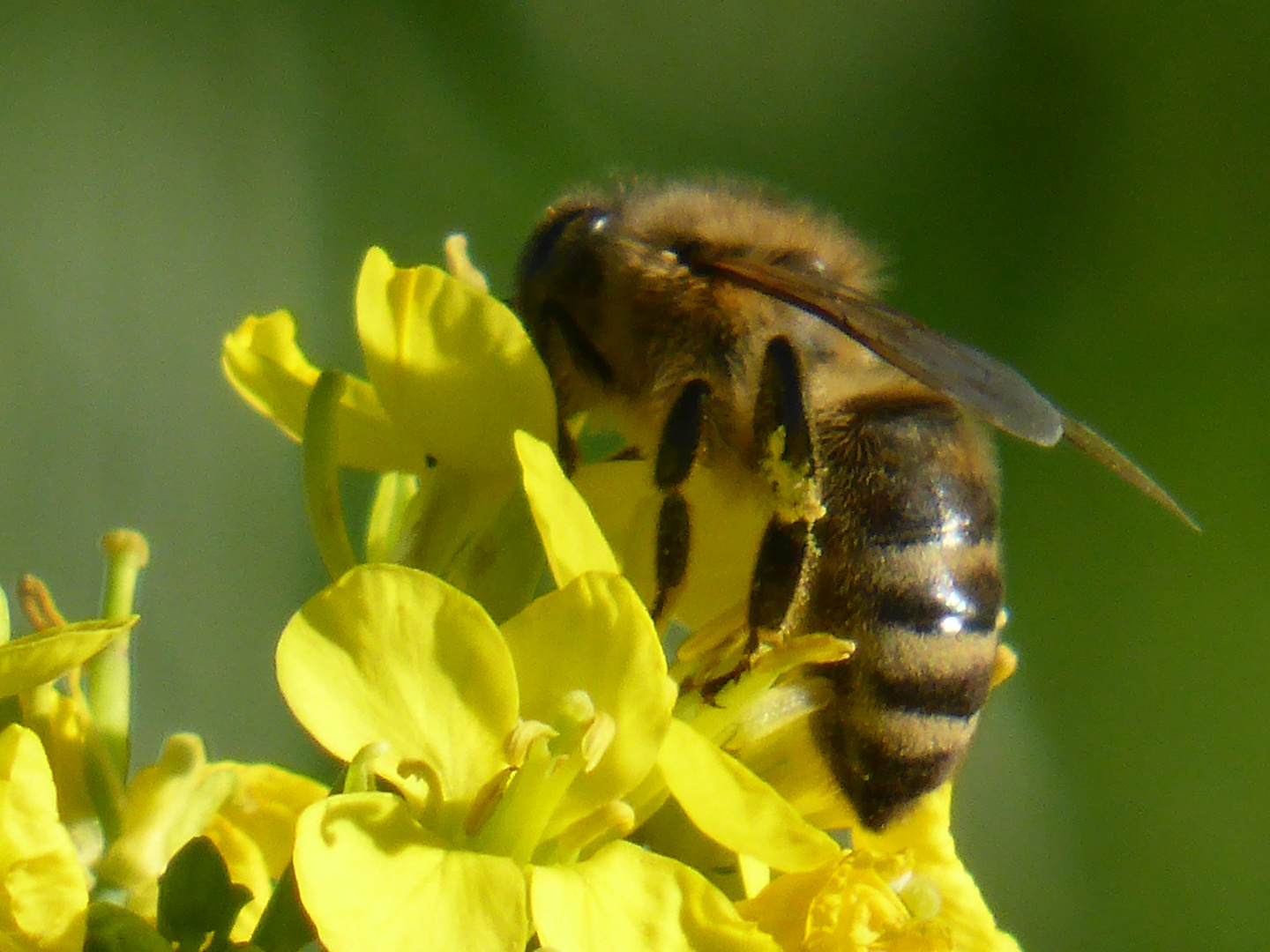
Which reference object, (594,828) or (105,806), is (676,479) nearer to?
(594,828)

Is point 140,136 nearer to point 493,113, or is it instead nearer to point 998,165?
point 493,113

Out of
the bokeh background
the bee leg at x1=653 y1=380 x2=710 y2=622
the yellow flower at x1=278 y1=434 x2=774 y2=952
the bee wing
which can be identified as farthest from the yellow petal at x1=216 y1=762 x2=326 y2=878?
the bokeh background

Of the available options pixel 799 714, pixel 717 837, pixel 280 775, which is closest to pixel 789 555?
pixel 799 714

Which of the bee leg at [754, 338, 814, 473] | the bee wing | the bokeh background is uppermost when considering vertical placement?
the bee wing

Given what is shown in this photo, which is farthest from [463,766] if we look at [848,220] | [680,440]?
[848,220]

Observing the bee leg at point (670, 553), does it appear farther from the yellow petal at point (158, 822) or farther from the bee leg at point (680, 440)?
the yellow petal at point (158, 822)

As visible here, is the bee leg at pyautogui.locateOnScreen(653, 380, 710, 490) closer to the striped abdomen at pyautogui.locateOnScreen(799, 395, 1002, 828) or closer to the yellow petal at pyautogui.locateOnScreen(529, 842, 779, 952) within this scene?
the striped abdomen at pyautogui.locateOnScreen(799, 395, 1002, 828)

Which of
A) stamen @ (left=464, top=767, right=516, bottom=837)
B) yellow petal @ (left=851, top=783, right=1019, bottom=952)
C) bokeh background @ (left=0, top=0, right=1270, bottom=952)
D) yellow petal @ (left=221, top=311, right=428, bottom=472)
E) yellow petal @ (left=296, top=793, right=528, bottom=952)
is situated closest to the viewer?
yellow petal @ (left=296, top=793, right=528, bottom=952)
